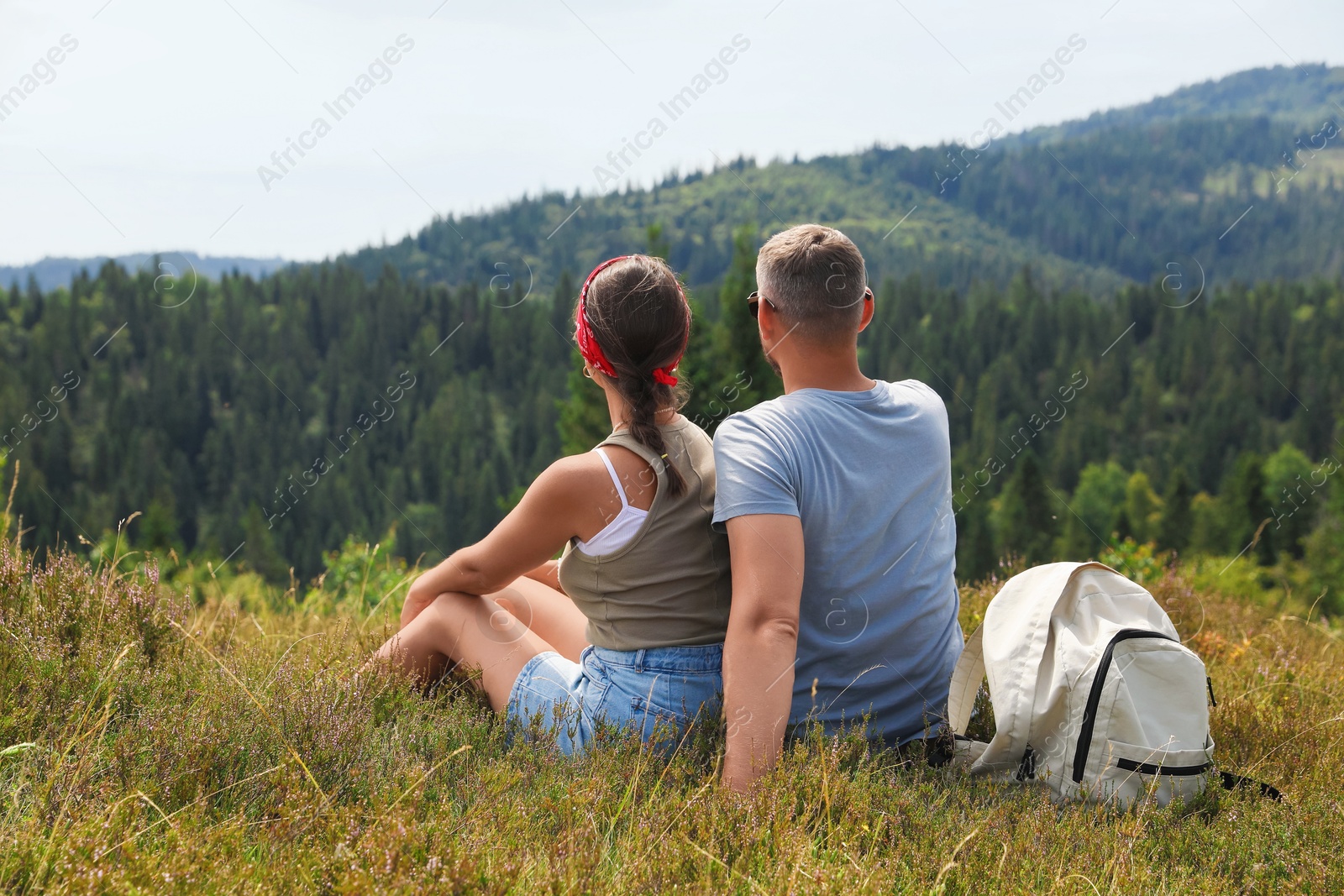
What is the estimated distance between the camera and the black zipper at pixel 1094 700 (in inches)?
101

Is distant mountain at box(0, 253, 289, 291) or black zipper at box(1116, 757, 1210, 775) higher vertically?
distant mountain at box(0, 253, 289, 291)

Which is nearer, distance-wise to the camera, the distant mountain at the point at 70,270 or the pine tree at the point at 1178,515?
the pine tree at the point at 1178,515

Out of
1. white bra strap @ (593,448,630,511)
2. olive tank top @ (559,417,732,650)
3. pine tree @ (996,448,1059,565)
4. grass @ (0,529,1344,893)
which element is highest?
white bra strap @ (593,448,630,511)

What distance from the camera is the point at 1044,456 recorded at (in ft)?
304

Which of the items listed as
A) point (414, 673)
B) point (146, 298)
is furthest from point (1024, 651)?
point (146, 298)

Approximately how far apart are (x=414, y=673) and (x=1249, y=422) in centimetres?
9627

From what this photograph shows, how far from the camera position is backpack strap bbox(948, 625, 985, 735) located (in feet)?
9.31

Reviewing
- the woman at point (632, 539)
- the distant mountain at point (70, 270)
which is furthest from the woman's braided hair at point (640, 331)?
the distant mountain at point (70, 270)

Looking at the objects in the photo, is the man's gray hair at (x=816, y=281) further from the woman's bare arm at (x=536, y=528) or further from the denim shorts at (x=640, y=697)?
the denim shorts at (x=640, y=697)

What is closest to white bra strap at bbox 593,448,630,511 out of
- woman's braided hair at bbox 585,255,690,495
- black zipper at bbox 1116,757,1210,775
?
woman's braided hair at bbox 585,255,690,495

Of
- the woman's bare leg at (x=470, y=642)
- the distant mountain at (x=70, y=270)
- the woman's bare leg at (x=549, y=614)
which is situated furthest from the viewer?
the distant mountain at (x=70, y=270)

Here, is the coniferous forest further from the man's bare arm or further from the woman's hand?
the man's bare arm

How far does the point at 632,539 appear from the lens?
275 cm

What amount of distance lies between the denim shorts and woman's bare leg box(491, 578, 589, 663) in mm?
498
